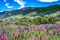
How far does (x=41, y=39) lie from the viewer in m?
3.32

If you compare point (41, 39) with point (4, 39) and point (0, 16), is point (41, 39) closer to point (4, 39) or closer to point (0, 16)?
point (4, 39)

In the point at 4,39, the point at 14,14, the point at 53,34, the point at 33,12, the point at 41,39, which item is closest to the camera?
the point at 4,39

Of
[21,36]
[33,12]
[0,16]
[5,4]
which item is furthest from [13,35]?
[33,12]

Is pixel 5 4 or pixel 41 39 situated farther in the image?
pixel 5 4

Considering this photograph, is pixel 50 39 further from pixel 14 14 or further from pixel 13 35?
pixel 14 14

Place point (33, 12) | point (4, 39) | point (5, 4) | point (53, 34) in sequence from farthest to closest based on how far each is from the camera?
point (33, 12) → point (5, 4) → point (53, 34) → point (4, 39)

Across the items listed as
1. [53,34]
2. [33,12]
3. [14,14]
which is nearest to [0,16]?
[14,14]

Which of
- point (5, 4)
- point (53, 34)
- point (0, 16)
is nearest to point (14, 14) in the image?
point (0, 16)

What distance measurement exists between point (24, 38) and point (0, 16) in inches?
485

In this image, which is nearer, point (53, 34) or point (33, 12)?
point (53, 34)

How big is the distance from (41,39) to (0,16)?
1266cm

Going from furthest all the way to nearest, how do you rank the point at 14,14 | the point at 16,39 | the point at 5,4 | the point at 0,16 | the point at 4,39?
the point at 14,14
the point at 0,16
the point at 5,4
the point at 16,39
the point at 4,39

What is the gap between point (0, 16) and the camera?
51.8 ft

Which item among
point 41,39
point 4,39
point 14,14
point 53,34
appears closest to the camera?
point 4,39
